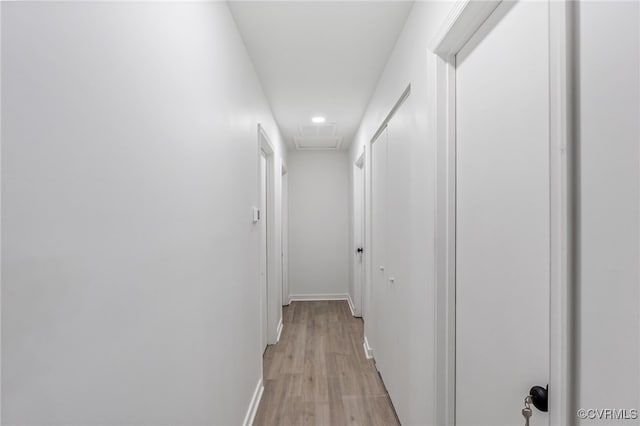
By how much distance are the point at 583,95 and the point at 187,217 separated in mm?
1153

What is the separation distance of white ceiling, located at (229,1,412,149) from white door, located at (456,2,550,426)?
736 mm

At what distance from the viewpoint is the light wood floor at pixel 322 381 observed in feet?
6.85

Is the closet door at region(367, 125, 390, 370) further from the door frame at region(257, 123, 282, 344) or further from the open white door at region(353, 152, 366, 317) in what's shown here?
the door frame at region(257, 123, 282, 344)

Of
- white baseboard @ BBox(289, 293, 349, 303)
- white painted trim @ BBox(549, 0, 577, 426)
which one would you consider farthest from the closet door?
white baseboard @ BBox(289, 293, 349, 303)

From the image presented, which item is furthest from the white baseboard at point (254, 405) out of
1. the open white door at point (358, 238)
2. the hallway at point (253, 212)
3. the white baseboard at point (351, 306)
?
the white baseboard at point (351, 306)

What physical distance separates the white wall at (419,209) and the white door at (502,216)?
0.41ft

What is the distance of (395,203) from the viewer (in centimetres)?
197

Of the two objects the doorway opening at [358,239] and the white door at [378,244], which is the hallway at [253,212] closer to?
the white door at [378,244]

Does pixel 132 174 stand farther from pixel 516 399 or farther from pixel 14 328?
pixel 516 399

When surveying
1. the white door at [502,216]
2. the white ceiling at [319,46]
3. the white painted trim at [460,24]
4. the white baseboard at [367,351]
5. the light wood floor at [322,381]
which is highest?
the white ceiling at [319,46]

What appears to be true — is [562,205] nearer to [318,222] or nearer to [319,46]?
[319,46]

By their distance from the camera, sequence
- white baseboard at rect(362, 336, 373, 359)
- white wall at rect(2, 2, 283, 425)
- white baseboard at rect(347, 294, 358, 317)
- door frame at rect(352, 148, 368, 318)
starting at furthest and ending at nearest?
white baseboard at rect(347, 294, 358, 317)
door frame at rect(352, 148, 368, 318)
white baseboard at rect(362, 336, 373, 359)
white wall at rect(2, 2, 283, 425)

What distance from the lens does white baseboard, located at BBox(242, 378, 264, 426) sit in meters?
1.90

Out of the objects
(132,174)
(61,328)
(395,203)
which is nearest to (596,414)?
(61,328)
